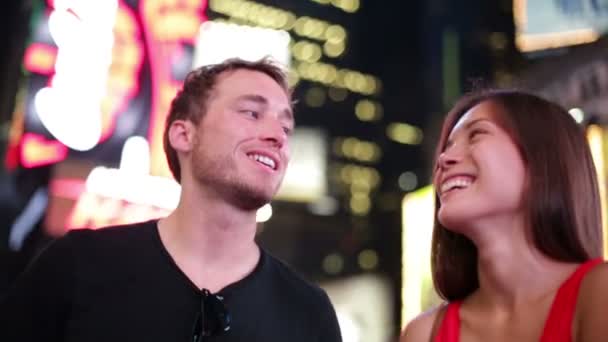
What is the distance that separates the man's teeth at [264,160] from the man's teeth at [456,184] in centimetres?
107

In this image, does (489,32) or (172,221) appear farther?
(489,32)

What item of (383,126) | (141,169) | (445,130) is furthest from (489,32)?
(445,130)

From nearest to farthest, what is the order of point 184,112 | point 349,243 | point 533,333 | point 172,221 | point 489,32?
point 533,333 → point 172,221 → point 184,112 → point 489,32 → point 349,243

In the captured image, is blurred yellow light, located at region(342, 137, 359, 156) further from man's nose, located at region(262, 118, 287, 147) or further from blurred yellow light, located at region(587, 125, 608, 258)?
man's nose, located at region(262, 118, 287, 147)

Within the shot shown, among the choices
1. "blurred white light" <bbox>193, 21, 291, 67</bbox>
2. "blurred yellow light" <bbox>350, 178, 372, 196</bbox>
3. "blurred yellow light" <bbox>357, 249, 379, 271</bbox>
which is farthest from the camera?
"blurred yellow light" <bbox>350, 178, 372, 196</bbox>

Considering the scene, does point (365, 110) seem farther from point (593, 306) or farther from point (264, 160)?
point (593, 306)

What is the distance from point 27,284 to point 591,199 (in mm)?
2462

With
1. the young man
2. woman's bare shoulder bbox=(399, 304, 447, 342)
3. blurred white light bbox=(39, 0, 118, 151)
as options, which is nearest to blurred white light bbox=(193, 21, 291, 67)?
blurred white light bbox=(39, 0, 118, 151)

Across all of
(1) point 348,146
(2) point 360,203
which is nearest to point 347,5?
(1) point 348,146

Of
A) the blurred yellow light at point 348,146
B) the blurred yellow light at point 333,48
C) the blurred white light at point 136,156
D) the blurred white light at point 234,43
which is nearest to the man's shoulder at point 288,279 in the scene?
the blurred white light at point 136,156

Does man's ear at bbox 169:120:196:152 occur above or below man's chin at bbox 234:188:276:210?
above

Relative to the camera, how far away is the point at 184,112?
373 cm

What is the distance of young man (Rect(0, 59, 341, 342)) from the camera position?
2.84 meters

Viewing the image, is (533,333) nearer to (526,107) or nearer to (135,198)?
(526,107)
